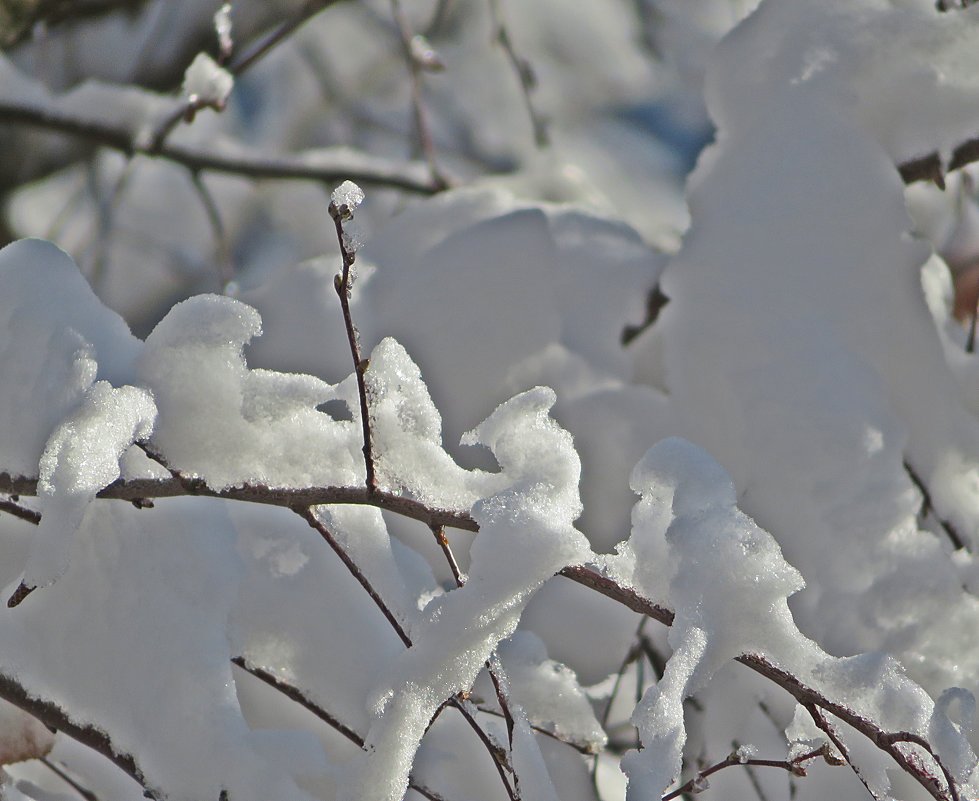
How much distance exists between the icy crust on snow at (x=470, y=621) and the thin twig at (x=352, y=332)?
0.10 metres

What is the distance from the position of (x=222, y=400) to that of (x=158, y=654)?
0.79 feet

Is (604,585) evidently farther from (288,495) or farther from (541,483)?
(288,495)

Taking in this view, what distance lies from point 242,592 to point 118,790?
301mm

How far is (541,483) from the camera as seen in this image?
2.43 ft

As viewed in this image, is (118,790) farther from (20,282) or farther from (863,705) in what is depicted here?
(863,705)

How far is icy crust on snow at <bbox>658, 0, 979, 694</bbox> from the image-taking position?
3.57 ft

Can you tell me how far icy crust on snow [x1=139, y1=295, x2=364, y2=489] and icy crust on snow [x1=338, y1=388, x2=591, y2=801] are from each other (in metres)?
0.15

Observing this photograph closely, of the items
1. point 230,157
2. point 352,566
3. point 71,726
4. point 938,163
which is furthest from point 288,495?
→ point 230,157

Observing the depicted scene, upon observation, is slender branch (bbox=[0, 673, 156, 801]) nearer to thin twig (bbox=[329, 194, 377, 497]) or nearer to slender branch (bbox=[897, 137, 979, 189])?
thin twig (bbox=[329, 194, 377, 497])

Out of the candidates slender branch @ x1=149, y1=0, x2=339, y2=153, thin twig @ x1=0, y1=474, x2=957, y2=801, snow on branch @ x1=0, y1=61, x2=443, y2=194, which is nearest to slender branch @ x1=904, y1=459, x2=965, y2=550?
thin twig @ x1=0, y1=474, x2=957, y2=801

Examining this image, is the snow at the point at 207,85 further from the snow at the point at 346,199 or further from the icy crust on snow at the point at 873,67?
the snow at the point at 346,199

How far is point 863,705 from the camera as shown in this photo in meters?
0.75

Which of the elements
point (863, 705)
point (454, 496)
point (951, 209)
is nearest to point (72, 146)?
point (951, 209)

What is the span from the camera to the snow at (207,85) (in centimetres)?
153
